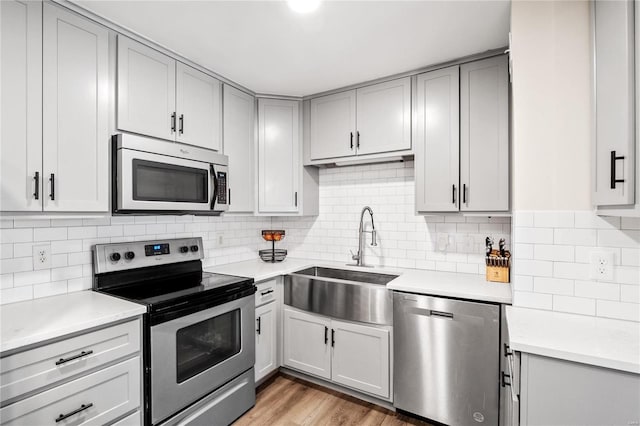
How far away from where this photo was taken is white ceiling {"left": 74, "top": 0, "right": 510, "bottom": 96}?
1.70 meters

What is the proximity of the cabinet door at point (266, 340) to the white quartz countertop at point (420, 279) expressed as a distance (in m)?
0.27

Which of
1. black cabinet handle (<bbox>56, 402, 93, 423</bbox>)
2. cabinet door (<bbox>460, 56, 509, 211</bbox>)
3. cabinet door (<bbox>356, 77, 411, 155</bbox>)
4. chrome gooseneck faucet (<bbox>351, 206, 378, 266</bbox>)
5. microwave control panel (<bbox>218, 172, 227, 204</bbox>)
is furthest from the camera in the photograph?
chrome gooseneck faucet (<bbox>351, 206, 378, 266</bbox>)

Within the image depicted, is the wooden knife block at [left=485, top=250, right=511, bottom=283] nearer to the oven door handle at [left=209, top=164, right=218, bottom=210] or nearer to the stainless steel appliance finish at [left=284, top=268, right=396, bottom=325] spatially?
the stainless steel appliance finish at [left=284, top=268, right=396, bottom=325]

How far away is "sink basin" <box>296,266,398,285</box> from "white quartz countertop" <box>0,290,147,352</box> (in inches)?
58.9

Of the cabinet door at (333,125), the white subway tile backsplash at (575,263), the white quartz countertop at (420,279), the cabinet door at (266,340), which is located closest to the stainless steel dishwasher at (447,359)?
the white quartz countertop at (420,279)

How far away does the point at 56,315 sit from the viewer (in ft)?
4.91

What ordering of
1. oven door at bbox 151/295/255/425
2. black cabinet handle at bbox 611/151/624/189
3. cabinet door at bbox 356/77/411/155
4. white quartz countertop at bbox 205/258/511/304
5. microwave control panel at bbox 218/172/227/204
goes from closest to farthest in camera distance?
black cabinet handle at bbox 611/151/624/189 → oven door at bbox 151/295/255/425 → white quartz countertop at bbox 205/258/511/304 → microwave control panel at bbox 218/172/227/204 → cabinet door at bbox 356/77/411/155

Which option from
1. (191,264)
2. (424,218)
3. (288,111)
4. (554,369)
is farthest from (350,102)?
(554,369)

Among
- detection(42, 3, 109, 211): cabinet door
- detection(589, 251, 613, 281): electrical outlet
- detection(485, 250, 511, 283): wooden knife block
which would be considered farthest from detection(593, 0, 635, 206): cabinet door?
detection(42, 3, 109, 211): cabinet door

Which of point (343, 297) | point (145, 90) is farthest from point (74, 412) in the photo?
point (145, 90)

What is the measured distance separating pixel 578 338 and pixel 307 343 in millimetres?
1783

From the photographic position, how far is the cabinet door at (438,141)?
229 centimetres

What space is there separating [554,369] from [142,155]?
224 cm

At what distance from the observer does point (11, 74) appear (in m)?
1.45
